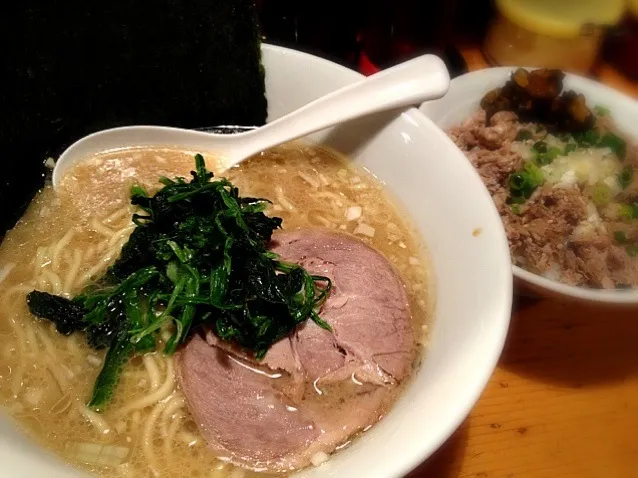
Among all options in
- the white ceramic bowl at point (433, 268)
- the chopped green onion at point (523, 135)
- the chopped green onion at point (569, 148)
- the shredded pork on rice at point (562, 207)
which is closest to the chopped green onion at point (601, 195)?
the shredded pork on rice at point (562, 207)

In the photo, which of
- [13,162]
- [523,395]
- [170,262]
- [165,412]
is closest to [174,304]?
[170,262]

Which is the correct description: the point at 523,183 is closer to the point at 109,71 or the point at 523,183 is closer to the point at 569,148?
the point at 569,148

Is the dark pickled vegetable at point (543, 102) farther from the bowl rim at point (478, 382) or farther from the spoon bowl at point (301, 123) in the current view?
the bowl rim at point (478, 382)

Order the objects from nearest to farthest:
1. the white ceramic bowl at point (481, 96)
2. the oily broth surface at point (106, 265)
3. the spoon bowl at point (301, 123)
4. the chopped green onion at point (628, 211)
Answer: the oily broth surface at point (106, 265) < the spoon bowl at point (301, 123) < the chopped green onion at point (628, 211) < the white ceramic bowl at point (481, 96)

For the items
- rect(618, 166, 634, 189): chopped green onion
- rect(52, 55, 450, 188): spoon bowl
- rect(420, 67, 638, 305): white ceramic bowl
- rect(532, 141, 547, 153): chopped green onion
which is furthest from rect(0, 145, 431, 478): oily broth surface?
rect(618, 166, 634, 189): chopped green onion

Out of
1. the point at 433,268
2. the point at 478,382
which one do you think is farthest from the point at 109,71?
the point at 478,382

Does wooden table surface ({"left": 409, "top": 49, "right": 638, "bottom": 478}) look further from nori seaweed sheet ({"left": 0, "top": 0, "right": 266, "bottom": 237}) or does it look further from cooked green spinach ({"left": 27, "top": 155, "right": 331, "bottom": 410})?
nori seaweed sheet ({"left": 0, "top": 0, "right": 266, "bottom": 237})

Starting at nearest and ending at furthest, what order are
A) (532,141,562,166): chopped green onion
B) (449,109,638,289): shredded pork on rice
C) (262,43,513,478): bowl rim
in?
1. (262,43,513,478): bowl rim
2. (449,109,638,289): shredded pork on rice
3. (532,141,562,166): chopped green onion
